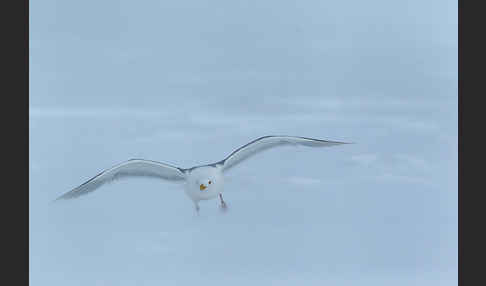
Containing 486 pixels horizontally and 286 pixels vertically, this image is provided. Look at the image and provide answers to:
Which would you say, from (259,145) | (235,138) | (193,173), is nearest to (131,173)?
(193,173)

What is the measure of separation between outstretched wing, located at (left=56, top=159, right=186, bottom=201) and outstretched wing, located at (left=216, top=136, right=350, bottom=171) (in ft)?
0.92

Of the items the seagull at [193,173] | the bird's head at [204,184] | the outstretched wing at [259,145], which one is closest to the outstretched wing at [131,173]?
the seagull at [193,173]

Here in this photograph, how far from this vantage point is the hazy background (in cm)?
472

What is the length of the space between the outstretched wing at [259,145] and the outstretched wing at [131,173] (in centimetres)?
28

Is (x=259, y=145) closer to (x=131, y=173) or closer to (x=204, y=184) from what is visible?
(x=204, y=184)

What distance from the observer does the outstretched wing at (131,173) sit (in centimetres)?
463

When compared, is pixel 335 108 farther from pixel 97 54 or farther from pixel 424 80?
pixel 97 54

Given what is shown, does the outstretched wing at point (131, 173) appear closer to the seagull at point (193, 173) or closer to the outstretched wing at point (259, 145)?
the seagull at point (193, 173)

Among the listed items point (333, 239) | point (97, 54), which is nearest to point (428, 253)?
point (333, 239)

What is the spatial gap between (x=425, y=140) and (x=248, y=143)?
1.11 meters

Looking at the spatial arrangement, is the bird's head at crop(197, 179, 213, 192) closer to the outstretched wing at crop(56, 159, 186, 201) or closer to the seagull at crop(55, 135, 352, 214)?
the seagull at crop(55, 135, 352, 214)

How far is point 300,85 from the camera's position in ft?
15.8

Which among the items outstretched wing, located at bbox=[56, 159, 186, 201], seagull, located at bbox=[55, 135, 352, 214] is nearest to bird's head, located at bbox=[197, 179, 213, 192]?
seagull, located at bbox=[55, 135, 352, 214]

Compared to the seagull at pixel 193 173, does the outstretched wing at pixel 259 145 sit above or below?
above
